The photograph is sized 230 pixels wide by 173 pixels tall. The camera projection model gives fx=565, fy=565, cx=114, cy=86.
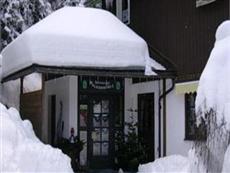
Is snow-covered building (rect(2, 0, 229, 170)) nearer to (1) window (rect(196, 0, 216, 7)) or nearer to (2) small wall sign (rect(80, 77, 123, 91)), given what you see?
(2) small wall sign (rect(80, 77, 123, 91))

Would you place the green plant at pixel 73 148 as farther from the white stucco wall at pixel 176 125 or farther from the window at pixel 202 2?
the window at pixel 202 2

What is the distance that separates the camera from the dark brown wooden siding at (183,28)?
13805mm

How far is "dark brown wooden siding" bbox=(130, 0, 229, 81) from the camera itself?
13805 millimetres

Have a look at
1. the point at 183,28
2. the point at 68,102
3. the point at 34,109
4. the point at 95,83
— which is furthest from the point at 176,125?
the point at 34,109

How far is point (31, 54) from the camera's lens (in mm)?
14383

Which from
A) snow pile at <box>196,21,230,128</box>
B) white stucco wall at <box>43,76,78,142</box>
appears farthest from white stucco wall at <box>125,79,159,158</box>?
snow pile at <box>196,21,230,128</box>

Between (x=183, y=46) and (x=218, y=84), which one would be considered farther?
(x=183, y=46)

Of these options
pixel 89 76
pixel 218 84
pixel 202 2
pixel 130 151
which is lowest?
pixel 130 151

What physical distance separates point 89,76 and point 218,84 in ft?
25.8

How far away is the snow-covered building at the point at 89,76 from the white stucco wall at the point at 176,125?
462mm

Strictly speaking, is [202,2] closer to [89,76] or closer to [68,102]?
[89,76]

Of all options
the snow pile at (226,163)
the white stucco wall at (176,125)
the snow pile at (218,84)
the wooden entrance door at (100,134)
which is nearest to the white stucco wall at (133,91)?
the wooden entrance door at (100,134)

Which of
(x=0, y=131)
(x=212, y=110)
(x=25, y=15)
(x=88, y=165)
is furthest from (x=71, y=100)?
(x=25, y=15)

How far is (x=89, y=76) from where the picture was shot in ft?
51.5
